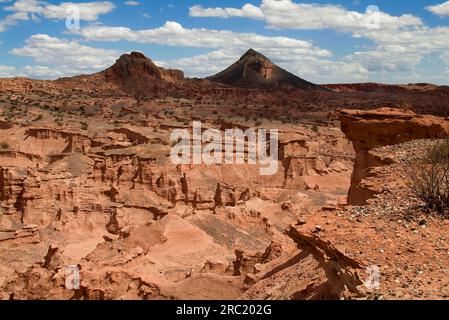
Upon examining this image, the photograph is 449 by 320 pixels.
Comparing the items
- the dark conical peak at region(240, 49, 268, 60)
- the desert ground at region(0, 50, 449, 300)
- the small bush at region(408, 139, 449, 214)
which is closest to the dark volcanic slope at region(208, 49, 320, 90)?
the dark conical peak at region(240, 49, 268, 60)

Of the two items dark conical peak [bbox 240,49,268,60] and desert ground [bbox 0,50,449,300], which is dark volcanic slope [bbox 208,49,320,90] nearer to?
dark conical peak [bbox 240,49,268,60]

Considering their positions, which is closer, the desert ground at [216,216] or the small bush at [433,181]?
the desert ground at [216,216]

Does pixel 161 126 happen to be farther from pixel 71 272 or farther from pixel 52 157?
pixel 71 272

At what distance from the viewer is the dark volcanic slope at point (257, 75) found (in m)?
114

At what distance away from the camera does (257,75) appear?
117 m

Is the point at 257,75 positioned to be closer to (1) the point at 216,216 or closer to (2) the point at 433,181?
(1) the point at 216,216

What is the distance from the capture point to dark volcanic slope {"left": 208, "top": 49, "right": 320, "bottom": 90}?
114438 mm

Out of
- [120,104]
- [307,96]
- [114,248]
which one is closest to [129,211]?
[114,248]

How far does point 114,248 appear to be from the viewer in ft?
60.7

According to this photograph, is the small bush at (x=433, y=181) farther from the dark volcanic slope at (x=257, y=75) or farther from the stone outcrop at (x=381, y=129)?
the dark volcanic slope at (x=257, y=75)

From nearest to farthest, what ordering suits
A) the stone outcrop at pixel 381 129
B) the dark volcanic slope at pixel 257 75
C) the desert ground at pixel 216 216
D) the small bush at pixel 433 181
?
the desert ground at pixel 216 216 → the small bush at pixel 433 181 → the stone outcrop at pixel 381 129 → the dark volcanic slope at pixel 257 75

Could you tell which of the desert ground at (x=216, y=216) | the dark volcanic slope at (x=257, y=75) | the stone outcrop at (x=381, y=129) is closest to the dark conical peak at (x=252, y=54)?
the dark volcanic slope at (x=257, y=75)
